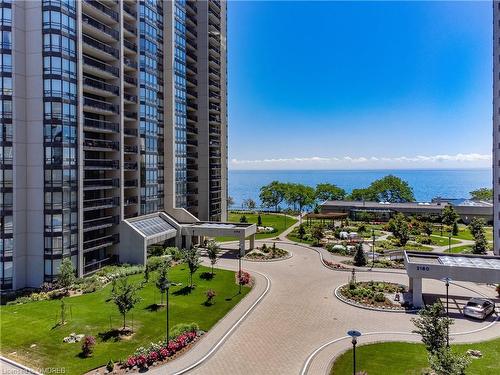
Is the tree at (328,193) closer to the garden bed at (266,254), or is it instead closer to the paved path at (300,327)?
the garden bed at (266,254)

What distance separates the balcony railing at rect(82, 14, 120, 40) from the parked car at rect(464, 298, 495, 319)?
50.2 metres

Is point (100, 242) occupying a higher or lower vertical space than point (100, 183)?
lower

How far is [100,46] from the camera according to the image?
4691 cm

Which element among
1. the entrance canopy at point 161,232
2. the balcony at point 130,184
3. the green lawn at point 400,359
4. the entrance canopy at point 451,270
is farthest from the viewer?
the balcony at point 130,184

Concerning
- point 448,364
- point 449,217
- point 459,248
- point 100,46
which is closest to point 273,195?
point 449,217

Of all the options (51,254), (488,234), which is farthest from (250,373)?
(488,234)

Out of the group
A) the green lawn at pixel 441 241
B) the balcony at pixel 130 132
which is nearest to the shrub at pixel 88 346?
the balcony at pixel 130 132

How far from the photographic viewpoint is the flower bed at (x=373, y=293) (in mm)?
34688

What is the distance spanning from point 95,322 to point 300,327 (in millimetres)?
16265

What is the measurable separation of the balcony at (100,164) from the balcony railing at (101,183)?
63.3 inches

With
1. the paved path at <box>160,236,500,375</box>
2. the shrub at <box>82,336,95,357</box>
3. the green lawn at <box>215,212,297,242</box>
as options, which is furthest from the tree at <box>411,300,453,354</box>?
the green lawn at <box>215,212,297,242</box>

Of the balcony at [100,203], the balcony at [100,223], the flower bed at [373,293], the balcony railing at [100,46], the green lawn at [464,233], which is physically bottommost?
the flower bed at [373,293]

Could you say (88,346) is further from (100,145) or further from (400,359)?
(100,145)

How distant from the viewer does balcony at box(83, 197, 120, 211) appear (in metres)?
43.8
